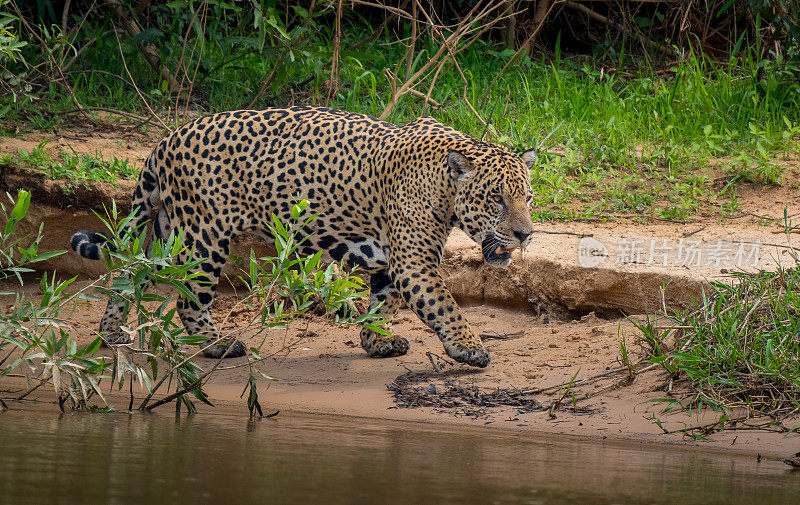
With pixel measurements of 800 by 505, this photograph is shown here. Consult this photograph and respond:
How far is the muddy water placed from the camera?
3502mm

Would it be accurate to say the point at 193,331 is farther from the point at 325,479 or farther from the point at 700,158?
the point at 700,158

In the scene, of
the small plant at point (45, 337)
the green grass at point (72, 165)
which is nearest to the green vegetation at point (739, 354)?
the small plant at point (45, 337)

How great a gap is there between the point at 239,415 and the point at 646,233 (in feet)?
11.2

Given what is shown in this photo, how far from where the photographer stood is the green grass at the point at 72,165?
25.8 ft

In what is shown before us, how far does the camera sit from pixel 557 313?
6992mm

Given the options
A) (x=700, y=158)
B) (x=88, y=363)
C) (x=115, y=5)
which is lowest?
(x=88, y=363)

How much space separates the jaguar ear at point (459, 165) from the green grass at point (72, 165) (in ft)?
9.74

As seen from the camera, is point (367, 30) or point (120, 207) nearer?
point (120, 207)

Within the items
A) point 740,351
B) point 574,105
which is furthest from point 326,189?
point 574,105

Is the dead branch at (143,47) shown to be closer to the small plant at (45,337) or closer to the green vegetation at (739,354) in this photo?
the small plant at (45,337)

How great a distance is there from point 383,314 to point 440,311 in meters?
0.84

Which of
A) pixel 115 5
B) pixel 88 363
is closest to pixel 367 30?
pixel 115 5

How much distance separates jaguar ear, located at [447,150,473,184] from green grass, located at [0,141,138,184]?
297cm

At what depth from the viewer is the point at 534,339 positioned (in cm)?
666
